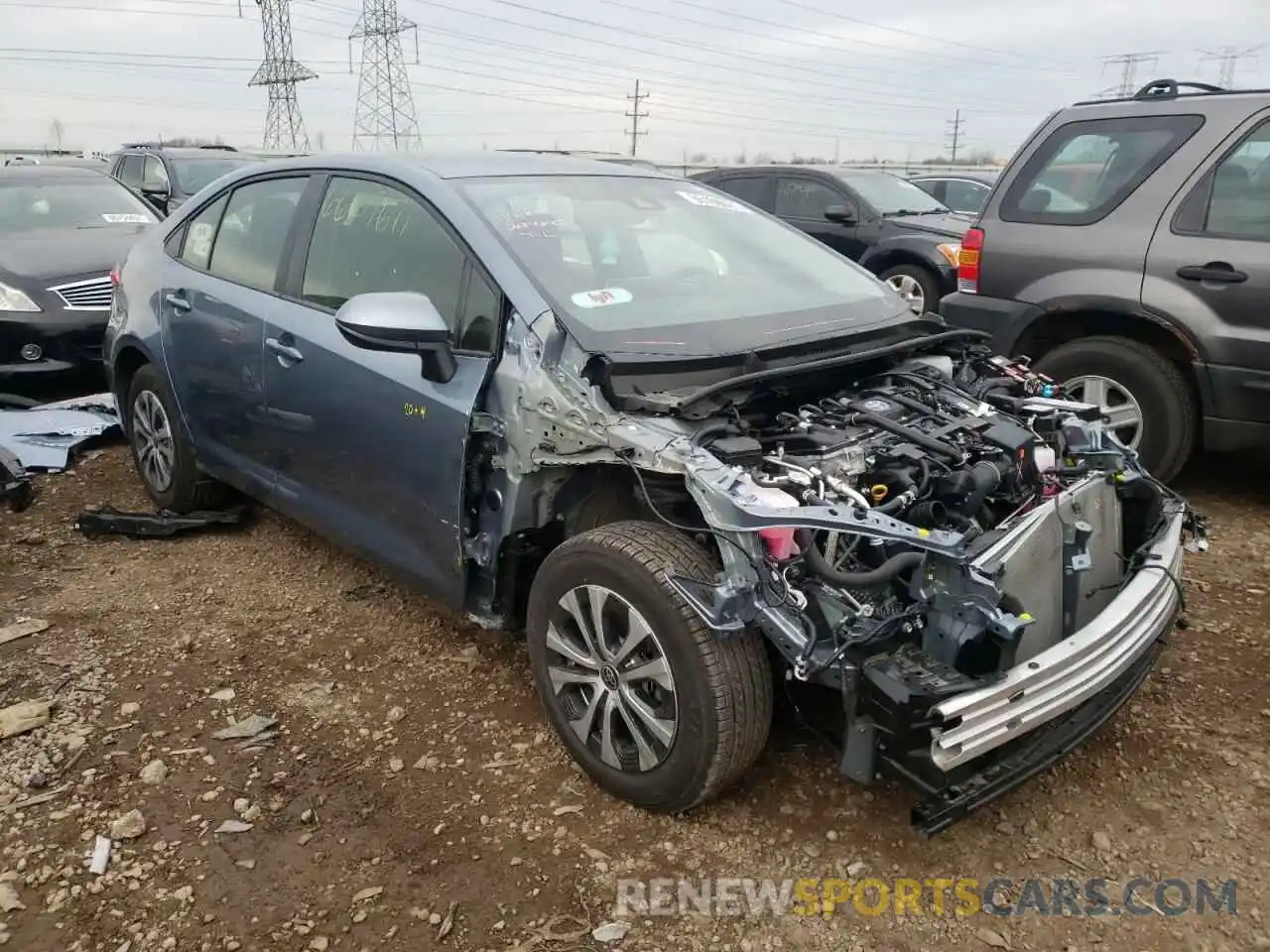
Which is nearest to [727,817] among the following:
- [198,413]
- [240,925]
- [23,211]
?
[240,925]

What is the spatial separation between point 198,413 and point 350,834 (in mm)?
2358

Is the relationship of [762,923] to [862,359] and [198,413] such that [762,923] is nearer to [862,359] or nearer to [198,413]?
[862,359]

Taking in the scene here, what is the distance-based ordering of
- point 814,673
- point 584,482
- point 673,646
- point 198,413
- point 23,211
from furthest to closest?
point 23,211
point 198,413
point 584,482
point 673,646
point 814,673

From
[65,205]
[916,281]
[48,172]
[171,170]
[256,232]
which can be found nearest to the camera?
[256,232]

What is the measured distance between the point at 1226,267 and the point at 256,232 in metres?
4.26

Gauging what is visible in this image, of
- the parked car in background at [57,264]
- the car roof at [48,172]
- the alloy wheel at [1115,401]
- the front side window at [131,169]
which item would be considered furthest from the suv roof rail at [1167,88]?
the front side window at [131,169]

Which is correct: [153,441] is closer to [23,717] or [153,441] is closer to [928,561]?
[23,717]

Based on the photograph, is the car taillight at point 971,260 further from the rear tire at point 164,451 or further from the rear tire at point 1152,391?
the rear tire at point 164,451

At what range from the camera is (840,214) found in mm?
9430

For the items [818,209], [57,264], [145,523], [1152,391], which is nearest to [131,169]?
[57,264]

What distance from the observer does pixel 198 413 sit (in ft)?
14.1

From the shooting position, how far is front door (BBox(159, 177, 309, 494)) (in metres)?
3.86

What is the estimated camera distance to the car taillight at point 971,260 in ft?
17.6

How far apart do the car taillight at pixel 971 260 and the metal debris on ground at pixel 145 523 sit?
401cm
